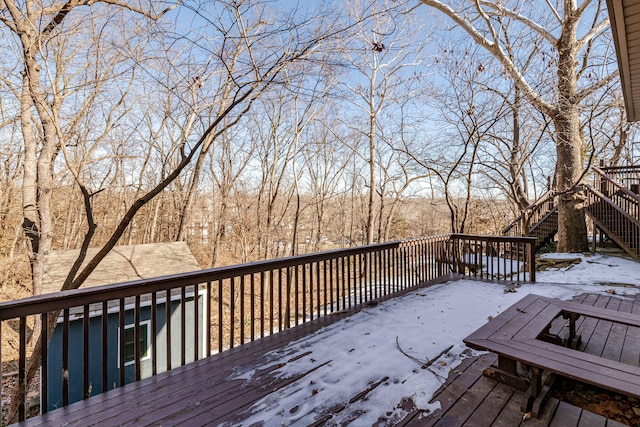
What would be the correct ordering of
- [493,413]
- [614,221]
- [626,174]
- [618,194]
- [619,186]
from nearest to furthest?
[493,413], [619,186], [614,221], [618,194], [626,174]

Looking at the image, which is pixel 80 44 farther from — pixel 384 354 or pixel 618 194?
pixel 618 194

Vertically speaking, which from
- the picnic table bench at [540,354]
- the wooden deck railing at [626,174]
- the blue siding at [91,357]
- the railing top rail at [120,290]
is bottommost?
the blue siding at [91,357]

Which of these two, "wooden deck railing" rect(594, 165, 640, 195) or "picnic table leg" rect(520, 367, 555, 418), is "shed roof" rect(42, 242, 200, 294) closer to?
"picnic table leg" rect(520, 367, 555, 418)

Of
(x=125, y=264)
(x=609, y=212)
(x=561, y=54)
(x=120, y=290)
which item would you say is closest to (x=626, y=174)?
(x=609, y=212)

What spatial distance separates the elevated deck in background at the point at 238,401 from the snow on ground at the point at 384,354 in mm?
78

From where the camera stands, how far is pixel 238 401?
Answer: 2109 mm

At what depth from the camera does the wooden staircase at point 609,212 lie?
722cm

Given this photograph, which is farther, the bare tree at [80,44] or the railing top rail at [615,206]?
the railing top rail at [615,206]

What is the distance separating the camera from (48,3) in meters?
3.81

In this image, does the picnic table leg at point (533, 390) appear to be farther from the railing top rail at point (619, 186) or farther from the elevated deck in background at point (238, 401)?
the railing top rail at point (619, 186)

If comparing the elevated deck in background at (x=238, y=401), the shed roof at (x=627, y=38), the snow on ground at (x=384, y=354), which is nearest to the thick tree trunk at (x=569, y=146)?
the snow on ground at (x=384, y=354)

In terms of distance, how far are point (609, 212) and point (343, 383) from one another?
936 centimetres

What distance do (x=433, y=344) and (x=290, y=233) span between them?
12112 mm

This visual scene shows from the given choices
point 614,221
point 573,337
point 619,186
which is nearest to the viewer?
point 573,337
